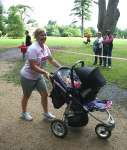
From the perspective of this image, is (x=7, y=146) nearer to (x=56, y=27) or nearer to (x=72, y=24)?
(x=56, y=27)

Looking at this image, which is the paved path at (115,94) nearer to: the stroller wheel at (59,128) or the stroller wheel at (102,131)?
the stroller wheel at (102,131)

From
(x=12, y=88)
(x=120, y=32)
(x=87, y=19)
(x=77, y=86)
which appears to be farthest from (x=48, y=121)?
(x=87, y=19)

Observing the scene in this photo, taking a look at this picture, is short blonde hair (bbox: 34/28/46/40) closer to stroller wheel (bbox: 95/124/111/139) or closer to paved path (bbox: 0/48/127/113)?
stroller wheel (bbox: 95/124/111/139)

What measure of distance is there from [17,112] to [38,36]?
7.00ft

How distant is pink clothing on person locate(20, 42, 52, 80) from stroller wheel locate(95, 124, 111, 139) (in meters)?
1.56

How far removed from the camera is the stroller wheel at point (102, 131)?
21.9 feet

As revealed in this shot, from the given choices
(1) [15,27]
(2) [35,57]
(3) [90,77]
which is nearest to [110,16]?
(2) [35,57]


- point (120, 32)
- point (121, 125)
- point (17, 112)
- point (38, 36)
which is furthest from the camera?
point (120, 32)

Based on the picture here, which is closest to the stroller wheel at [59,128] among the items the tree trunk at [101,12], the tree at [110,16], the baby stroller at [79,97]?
the baby stroller at [79,97]

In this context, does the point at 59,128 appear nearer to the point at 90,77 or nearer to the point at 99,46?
the point at 90,77

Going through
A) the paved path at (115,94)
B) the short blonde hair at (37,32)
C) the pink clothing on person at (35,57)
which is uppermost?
the short blonde hair at (37,32)

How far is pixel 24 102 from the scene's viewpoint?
773 centimetres

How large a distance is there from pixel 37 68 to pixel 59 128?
3.74 ft

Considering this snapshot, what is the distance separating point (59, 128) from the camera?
22.6 feet
